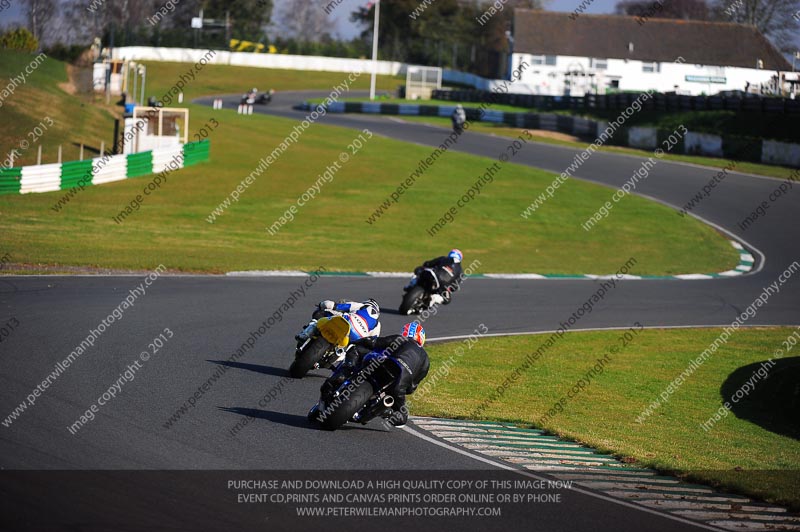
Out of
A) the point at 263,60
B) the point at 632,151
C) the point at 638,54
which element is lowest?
the point at 632,151

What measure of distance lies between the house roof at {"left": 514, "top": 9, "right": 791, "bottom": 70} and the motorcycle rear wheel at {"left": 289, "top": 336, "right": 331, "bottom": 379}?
76.2 metres

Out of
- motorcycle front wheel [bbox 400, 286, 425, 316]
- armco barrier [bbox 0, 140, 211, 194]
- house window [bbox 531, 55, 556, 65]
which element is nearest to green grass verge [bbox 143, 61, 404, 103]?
house window [bbox 531, 55, 556, 65]

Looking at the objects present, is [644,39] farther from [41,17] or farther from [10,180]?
[10,180]

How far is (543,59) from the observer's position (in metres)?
84.4

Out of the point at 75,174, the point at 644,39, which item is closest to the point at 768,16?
the point at 644,39

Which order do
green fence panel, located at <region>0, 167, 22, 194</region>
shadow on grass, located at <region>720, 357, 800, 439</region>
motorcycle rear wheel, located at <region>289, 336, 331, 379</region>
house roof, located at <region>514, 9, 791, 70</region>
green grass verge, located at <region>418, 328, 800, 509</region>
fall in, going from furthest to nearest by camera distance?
1. house roof, located at <region>514, 9, 791, 70</region>
2. green fence panel, located at <region>0, 167, 22, 194</region>
3. shadow on grass, located at <region>720, 357, 800, 439</region>
4. motorcycle rear wheel, located at <region>289, 336, 331, 379</region>
5. green grass verge, located at <region>418, 328, 800, 509</region>

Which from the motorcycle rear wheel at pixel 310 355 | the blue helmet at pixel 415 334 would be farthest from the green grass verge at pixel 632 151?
A: the blue helmet at pixel 415 334

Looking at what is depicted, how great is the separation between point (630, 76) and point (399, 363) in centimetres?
7825

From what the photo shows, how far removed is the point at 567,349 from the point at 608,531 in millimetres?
9375

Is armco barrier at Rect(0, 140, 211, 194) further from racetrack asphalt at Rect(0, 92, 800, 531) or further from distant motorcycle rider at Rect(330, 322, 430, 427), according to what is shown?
distant motorcycle rider at Rect(330, 322, 430, 427)

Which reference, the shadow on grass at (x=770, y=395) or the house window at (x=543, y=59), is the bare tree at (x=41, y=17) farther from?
the shadow on grass at (x=770, y=395)

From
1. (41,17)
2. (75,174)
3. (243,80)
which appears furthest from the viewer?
(243,80)

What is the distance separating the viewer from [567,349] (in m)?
16.3

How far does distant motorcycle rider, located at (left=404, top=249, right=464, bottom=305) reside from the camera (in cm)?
1769
